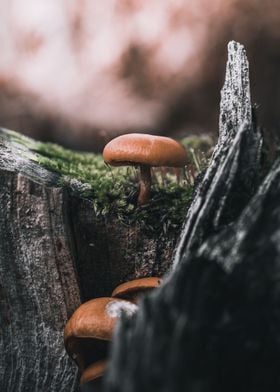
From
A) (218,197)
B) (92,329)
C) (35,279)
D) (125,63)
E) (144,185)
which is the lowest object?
(92,329)

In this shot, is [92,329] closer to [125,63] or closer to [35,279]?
[35,279]

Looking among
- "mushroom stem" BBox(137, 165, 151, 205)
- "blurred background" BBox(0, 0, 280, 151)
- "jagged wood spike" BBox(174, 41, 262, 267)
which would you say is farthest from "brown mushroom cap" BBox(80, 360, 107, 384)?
"blurred background" BBox(0, 0, 280, 151)

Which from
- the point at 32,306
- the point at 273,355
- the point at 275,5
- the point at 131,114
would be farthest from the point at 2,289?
the point at 275,5

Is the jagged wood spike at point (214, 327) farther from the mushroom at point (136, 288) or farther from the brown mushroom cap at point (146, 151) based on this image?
the brown mushroom cap at point (146, 151)

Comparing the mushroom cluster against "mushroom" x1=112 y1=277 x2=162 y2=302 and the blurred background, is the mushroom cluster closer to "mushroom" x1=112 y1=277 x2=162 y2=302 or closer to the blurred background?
"mushroom" x1=112 y1=277 x2=162 y2=302

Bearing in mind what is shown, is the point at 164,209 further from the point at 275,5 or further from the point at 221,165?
the point at 275,5

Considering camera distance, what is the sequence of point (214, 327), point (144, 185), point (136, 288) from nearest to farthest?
point (214, 327), point (136, 288), point (144, 185)

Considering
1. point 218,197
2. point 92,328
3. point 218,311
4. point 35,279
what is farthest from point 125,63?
point 218,311
